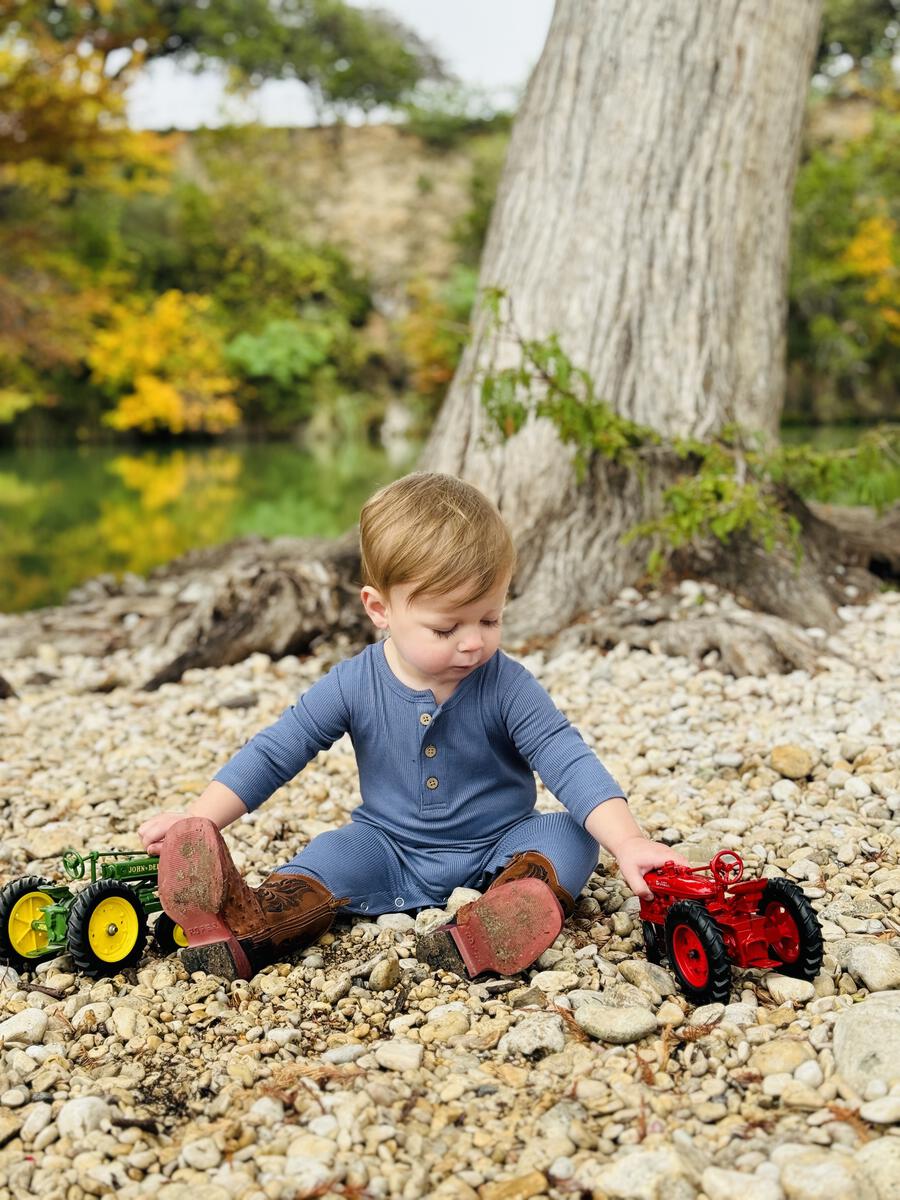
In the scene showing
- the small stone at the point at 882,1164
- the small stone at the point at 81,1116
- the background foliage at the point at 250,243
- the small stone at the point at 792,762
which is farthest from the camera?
the background foliage at the point at 250,243

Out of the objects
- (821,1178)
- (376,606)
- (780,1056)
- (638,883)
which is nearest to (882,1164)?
(821,1178)

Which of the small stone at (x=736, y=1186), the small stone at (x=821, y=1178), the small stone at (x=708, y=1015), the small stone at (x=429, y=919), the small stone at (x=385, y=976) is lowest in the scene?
the small stone at (x=429, y=919)

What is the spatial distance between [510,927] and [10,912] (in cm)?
90

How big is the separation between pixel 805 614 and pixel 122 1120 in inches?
132

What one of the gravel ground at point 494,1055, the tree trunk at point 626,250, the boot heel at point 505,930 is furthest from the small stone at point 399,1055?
the tree trunk at point 626,250

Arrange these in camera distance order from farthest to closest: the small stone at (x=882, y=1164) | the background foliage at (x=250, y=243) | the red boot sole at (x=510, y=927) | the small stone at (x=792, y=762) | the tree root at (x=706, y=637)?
the background foliage at (x=250, y=243) → the tree root at (x=706, y=637) → the small stone at (x=792, y=762) → the red boot sole at (x=510, y=927) → the small stone at (x=882, y=1164)

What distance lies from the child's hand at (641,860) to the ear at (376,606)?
0.62m

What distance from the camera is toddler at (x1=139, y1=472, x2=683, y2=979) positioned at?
6.41 feet

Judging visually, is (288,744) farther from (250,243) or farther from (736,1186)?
(250,243)

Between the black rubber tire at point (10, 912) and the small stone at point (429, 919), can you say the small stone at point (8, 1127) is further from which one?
the small stone at point (429, 919)

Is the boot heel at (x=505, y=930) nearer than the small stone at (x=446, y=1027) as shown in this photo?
No

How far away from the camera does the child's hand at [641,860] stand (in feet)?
6.31

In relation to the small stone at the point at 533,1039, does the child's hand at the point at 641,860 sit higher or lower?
higher

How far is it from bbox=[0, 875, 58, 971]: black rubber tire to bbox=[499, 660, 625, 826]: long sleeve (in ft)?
3.02
